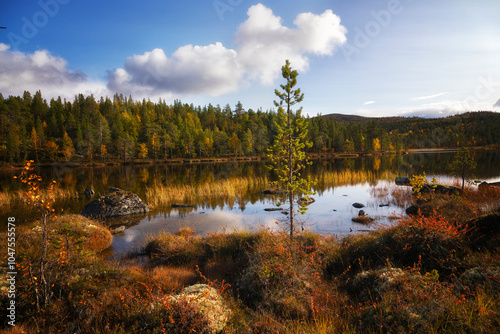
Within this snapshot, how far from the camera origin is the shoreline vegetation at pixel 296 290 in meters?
4.13

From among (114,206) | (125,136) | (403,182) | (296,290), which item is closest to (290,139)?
(296,290)

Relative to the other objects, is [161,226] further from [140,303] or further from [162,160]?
[162,160]

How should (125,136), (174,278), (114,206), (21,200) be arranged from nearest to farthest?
(174,278) → (114,206) → (21,200) → (125,136)

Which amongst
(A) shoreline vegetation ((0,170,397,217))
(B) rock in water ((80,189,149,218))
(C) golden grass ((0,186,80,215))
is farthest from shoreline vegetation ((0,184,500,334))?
(C) golden grass ((0,186,80,215))

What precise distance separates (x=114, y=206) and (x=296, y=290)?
1714 centimetres

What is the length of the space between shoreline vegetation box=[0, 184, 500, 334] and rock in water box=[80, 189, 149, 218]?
849 centimetres

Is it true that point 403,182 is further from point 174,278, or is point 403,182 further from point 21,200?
point 21,200

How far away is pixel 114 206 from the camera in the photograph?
18.1 meters

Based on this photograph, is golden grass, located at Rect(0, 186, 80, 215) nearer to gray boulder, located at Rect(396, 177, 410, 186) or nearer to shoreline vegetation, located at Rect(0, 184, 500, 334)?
shoreline vegetation, located at Rect(0, 184, 500, 334)

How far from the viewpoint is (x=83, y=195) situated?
26.0 m

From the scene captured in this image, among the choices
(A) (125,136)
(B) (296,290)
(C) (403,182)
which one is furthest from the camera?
(A) (125,136)

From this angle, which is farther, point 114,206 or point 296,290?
point 114,206

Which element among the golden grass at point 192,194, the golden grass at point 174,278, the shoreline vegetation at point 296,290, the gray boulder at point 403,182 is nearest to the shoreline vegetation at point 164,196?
the golden grass at point 192,194

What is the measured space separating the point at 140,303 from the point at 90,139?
89.8 meters
